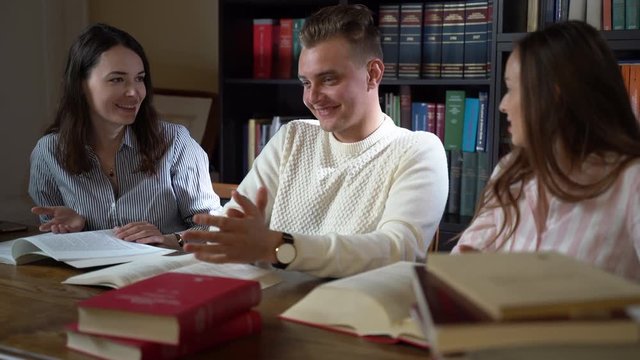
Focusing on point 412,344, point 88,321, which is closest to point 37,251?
point 88,321

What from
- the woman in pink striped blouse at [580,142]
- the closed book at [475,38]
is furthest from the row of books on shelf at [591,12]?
the woman in pink striped blouse at [580,142]

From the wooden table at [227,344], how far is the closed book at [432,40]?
1404 millimetres

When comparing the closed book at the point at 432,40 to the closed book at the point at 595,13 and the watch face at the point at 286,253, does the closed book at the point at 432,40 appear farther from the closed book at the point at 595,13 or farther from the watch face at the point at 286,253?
the watch face at the point at 286,253

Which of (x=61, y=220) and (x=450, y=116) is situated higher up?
(x=450, y=116)

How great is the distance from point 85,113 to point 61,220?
1.43ft

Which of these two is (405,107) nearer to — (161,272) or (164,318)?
(161,272)

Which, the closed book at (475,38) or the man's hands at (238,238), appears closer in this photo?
the man's hands at (238,238)

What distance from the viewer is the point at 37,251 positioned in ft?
4.98

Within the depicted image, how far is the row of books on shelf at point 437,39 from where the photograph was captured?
250cm

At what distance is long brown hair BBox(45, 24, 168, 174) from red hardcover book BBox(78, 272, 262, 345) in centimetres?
115

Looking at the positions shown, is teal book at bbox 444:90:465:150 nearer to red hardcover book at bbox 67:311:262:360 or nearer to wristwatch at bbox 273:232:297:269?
wristwatch at bbox 273:232:297:269

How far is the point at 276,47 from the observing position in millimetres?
2881

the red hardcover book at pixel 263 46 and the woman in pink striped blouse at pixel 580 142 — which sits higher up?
the red hardcover book at pixel 263 46

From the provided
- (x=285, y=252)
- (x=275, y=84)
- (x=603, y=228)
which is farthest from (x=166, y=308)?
(x=275, y=84)
